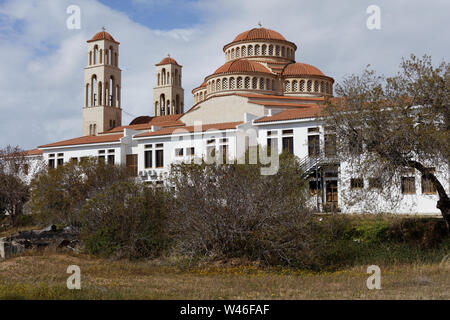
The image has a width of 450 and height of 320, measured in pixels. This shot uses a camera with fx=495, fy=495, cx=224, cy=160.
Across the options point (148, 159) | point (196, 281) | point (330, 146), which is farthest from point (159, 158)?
point (196, 281)

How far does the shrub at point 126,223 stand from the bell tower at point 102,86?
39.2 m

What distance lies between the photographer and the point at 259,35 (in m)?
54.0

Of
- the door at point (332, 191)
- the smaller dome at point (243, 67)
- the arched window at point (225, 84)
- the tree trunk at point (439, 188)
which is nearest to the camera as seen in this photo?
the tree trunk at point (439, 188)

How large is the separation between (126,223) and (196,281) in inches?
273

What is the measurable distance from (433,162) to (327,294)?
10.8m

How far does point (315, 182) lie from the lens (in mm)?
33000

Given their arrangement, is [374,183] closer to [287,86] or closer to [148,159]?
[148,159]

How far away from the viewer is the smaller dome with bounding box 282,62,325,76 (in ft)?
166

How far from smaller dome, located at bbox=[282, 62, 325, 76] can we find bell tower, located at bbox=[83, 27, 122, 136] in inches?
883

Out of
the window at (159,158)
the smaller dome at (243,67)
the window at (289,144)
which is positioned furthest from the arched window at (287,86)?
the window at (289,144)

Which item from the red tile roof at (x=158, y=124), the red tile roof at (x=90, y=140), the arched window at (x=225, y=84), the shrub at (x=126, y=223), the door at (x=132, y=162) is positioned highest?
the arched window at (x=225, y=84)

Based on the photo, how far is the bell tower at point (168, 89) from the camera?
238 feet

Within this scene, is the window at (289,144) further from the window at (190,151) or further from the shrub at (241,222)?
the shrub at (241,222)
